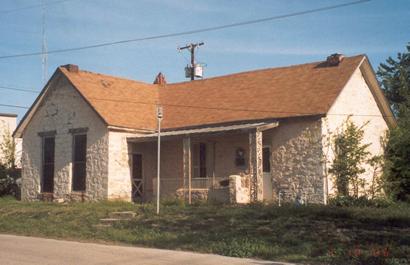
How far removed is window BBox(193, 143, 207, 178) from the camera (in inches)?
1006

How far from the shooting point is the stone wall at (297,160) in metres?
21.7

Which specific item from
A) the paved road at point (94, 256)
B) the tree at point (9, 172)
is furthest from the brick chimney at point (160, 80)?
the paved road at point (94, 256)

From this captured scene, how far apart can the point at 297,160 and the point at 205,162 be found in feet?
15.8

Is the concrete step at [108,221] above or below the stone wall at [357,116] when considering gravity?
below

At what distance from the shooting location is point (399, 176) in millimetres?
23828

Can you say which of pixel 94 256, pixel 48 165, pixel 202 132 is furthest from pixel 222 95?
pixel 94 256

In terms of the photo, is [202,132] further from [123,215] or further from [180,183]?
[123,215]

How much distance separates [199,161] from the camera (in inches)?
1012

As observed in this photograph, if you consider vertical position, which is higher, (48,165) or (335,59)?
(335,59)

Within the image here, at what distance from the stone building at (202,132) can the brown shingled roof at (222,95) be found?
0.06 meters

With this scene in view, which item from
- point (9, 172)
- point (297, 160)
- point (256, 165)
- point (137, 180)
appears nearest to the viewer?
point (256, 165)

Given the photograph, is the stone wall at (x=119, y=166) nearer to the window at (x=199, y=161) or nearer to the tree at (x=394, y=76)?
the window at (x=199, y=161)

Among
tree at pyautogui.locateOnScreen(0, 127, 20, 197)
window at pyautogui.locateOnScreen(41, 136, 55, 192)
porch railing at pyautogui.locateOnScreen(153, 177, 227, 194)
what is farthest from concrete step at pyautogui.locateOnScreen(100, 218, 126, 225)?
tree at pyautogui.locateOnScreen(0, 127, 20, 197)

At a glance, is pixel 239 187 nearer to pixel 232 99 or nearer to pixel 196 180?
pixel 196 180
